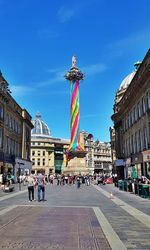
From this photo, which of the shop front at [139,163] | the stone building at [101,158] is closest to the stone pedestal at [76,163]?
the shop front at [139,163]

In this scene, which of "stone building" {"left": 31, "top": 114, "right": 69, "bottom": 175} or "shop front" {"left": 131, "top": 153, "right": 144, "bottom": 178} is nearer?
"shop front" {"left": 131, "top": 153, "right": 144, "bottom": 178}

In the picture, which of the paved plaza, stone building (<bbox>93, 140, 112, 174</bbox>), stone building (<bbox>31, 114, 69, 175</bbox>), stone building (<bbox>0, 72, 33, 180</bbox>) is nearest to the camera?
the paved plaza

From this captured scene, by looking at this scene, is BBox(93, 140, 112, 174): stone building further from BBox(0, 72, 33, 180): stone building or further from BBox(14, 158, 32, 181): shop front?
BBox(0, 72, 33, 180): stone building

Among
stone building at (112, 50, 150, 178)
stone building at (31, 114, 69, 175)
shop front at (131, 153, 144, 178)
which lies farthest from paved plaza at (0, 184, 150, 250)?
stone building at (31, 114, 69, 175)

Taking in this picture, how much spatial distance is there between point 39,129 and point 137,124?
3980 inches

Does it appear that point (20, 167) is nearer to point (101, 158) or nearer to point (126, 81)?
point (126, 81)

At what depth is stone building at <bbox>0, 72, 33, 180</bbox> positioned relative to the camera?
4797cm

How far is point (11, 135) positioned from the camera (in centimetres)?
5478

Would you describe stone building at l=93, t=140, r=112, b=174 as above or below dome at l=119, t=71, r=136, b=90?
below

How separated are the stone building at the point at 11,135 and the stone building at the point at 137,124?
1996cm

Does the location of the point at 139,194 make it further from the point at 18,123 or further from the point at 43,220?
the point at 18,123

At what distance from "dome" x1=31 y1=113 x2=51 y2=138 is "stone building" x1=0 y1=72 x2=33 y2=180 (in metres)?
67.6

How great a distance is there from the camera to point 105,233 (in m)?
8.66

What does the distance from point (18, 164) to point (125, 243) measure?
53752 millimetres
